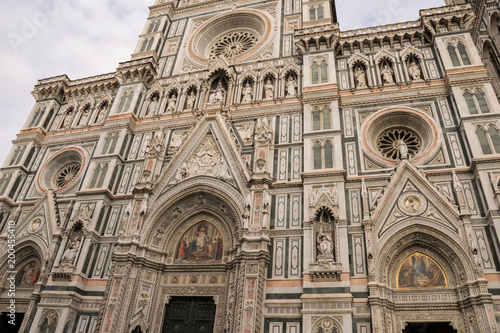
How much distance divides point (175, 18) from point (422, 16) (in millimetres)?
14892

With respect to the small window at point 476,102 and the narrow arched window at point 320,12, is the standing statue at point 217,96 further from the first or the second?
the small window at point 476,102

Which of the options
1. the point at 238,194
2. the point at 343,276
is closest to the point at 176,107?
the point at 238,194

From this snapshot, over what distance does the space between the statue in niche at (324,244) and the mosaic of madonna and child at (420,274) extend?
7.63ft

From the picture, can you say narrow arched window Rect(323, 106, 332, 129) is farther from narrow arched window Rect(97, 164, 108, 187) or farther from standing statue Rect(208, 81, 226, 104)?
narrow arched window Rect(97, 164, 108, 187)

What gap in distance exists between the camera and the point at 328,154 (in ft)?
46.8

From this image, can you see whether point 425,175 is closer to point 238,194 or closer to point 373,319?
point 373,319

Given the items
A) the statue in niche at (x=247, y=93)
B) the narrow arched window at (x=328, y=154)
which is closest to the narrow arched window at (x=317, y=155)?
the narrow arched window at (x=328, y=154)

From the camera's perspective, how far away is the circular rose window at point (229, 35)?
69.1 feet

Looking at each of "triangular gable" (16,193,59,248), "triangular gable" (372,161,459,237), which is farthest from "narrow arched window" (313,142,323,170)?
"triangular gable" (16,193,59,248)

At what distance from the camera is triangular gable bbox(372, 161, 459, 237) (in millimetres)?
12047

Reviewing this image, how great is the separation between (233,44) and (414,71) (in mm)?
10445

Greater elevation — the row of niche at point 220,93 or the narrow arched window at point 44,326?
the row of niche at point 220,93

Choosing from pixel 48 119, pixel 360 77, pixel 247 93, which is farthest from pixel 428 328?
pixel 48 119

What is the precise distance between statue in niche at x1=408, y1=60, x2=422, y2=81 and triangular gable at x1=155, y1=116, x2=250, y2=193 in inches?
323
